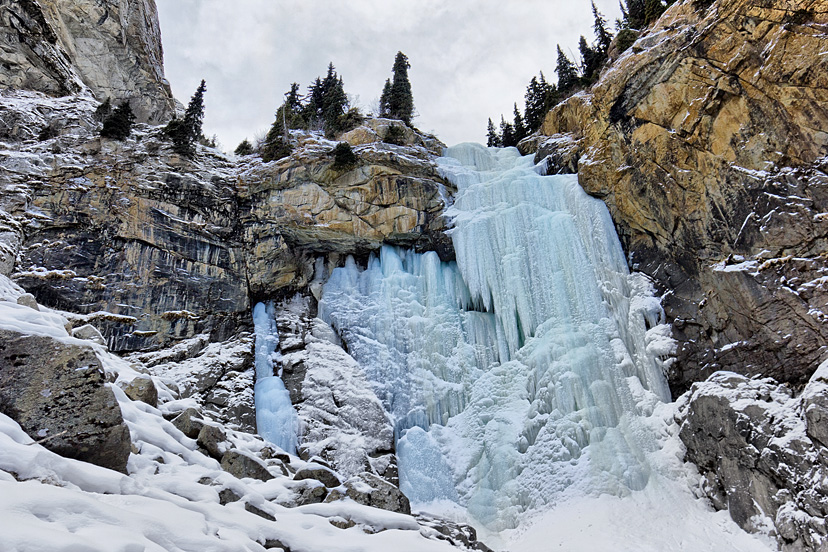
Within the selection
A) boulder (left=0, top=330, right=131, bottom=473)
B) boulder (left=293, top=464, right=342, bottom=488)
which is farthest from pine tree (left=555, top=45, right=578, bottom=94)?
boulder (left=0, top=330, right=131, bottom=473)

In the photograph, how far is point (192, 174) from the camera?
17.1m

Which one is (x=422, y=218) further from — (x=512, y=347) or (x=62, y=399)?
(x=62, y=399)

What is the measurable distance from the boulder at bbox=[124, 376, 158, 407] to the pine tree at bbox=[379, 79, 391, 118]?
2112 cm

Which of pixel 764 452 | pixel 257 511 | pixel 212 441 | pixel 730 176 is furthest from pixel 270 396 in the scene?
pixel 730 176

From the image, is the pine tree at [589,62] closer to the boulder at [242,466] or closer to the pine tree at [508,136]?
the pine tree at [508,136]

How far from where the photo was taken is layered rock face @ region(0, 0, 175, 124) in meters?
17.9

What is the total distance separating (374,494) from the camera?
6.48 metres

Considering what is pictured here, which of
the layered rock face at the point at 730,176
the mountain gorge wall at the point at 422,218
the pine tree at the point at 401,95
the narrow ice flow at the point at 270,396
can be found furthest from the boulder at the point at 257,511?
the pine tree at the point at 401,95

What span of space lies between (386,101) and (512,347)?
17.7 m

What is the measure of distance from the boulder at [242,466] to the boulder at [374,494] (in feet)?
3.51

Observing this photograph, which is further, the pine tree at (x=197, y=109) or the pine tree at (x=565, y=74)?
the pine tree at (x=565, y=74)

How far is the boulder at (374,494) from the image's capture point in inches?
250

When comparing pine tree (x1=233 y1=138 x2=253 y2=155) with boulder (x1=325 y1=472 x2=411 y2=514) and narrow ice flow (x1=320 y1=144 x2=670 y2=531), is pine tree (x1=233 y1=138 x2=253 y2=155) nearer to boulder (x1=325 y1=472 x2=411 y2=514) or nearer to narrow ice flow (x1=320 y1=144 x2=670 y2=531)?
narrow ice flow (x1=320 y1=144 x2=670 y2=531)

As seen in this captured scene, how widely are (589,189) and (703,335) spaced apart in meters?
6.09
